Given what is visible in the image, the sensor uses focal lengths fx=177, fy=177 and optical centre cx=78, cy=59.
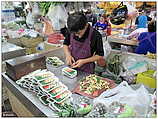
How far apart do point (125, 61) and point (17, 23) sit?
7.20 ft

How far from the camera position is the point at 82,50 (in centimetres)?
170

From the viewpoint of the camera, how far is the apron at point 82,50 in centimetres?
165

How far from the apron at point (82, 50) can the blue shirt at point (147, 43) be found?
2.45ft

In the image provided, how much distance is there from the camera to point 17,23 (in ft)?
10.9

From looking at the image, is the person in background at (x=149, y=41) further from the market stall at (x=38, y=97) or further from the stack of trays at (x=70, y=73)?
the stack of trays at (x=70, y=73)

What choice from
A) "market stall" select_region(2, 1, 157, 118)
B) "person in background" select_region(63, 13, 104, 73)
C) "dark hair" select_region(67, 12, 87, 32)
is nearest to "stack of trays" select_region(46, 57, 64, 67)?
"market stall" select_region(2, 1, 157, 118)

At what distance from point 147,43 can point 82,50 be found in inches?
34.0

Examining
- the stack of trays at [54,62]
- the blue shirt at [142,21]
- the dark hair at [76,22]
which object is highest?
the blue shirt at [142,21]

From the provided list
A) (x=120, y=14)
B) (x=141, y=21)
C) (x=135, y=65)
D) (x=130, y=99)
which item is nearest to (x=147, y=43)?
A: (x=135, y=65)

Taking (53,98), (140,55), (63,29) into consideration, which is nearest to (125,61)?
(140,55)

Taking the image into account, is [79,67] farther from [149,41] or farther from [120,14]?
[120,14]

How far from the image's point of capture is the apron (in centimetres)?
165

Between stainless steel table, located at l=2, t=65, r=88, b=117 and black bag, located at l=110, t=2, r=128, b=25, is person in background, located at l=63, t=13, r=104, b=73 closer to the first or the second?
stainless steel table, located at l=2, t=65, r=88, b=117

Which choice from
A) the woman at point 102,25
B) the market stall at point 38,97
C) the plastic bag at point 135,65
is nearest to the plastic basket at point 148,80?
the market stall at point 38,97
